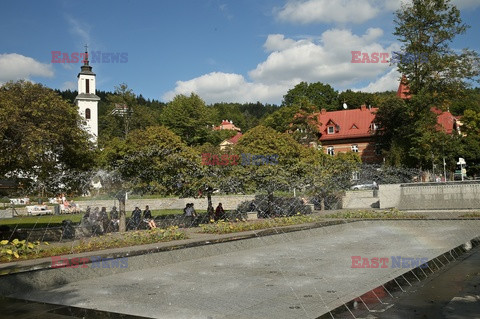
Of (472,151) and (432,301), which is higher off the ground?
(472,151)

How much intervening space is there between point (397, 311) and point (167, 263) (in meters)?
7.41

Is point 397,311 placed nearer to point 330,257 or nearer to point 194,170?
point 330,257

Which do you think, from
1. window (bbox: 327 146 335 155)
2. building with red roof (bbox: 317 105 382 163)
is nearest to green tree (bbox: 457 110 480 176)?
building with red roof (bbox: 317 105 382 163)

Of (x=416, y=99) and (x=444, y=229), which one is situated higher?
(x=416, y=99)

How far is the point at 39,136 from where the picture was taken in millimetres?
17781

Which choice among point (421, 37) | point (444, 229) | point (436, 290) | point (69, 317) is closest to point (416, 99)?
point (421, 37)

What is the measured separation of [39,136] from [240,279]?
37.8ft

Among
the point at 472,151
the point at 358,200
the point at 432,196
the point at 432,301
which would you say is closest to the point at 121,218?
the point at 432,301

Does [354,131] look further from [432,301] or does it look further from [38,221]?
[432,301]

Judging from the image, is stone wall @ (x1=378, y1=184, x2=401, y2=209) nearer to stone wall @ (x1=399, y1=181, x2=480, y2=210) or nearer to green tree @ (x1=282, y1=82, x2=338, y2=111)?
stone wall @ (x1=399, y1=181, x2=480, y2=210)

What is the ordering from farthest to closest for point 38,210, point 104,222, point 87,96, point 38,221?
point 87,96
point 38,210
point 38,221
point 104,222

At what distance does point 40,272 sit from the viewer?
9.91 m

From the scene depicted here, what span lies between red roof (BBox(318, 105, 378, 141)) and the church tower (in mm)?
44545

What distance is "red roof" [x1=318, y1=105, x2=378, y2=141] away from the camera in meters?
77.4
